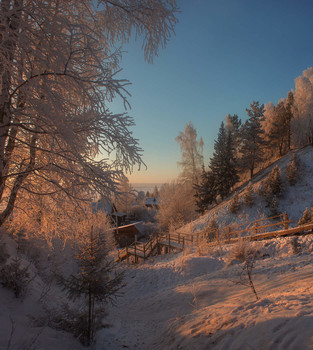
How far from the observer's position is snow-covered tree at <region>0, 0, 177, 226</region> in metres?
2.61

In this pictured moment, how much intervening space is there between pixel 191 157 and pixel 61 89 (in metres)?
23.4

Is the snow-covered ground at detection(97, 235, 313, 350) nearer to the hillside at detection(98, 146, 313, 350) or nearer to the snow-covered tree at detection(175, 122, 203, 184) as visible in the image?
the hillside at detection(98, 146, 313, 350)

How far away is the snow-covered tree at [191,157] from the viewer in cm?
2597

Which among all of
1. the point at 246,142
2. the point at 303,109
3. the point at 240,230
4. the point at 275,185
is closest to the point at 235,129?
the point at 246,142

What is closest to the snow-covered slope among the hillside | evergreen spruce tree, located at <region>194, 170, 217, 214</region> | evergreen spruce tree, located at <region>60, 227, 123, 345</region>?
evergreen spruce tree, located at <region>194, 170, 217, 214</region>

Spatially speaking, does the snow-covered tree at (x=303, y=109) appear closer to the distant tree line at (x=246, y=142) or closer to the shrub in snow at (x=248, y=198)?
the distant tree line at (x=246, y=142)

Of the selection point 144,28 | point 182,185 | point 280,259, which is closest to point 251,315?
point 280,259

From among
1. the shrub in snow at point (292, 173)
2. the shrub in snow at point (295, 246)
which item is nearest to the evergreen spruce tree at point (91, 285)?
the shrub in snow at point (295, 246)

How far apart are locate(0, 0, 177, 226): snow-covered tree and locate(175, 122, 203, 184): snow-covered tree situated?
22.1 metres

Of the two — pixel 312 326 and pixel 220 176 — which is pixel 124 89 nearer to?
pixel 312 326

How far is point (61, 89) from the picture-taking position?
11.6 feet

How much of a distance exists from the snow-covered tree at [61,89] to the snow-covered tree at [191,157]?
2206 cm

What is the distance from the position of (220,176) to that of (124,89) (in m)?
22.5

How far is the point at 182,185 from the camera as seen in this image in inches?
1051
